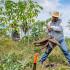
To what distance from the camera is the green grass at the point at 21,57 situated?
9.30 metres

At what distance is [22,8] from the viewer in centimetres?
1349

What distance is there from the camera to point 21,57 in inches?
462

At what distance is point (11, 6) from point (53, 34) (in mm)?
3942

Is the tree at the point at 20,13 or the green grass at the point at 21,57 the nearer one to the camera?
the green grass at the point at 21,57

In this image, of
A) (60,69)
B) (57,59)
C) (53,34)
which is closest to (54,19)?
(53,34)

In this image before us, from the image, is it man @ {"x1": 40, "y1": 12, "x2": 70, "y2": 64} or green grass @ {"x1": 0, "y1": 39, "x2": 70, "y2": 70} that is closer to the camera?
green grass @ {"x1": 0, "y1": 39, "x2": 70, "y2": 70}

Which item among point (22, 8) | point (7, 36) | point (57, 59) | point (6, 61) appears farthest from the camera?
point (7, 36)

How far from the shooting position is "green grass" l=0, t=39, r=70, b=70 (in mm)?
9305

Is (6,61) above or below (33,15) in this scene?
below

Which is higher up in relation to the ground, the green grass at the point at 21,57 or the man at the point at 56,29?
the man at the point at 56,29

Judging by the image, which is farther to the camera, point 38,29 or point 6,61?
point 38,29

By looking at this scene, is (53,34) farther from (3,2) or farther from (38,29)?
(38,29)

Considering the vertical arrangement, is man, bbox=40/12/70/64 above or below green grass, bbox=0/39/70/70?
above

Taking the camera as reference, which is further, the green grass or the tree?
the tree
